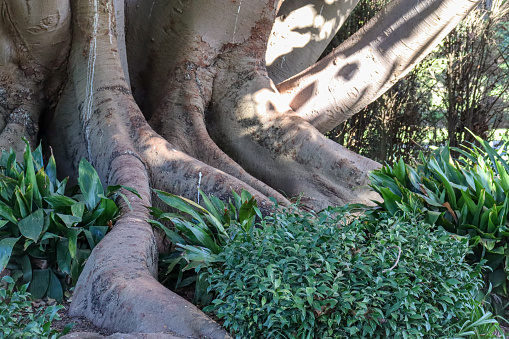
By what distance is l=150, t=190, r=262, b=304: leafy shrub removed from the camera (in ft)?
11.4

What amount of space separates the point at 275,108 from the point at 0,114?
9.73ft

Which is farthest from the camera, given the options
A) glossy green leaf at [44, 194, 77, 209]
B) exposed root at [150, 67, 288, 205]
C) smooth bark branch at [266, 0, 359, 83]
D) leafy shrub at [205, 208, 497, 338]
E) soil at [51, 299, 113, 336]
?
smooth bark branch at [266, 0, 359, 83]

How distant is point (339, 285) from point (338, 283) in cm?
3

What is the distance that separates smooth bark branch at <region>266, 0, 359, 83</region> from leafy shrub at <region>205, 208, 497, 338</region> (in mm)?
4353

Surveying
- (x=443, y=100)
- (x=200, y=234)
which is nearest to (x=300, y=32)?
(x=443, y=100)

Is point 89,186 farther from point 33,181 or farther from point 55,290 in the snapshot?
point 55,290

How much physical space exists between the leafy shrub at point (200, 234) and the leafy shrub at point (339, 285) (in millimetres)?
220

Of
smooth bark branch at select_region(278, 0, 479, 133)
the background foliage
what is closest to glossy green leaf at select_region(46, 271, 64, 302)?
smooth bark branch at select_region(278, 0, 479, 133)

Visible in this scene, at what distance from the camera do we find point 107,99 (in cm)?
529

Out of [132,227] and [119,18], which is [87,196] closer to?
[132,227]

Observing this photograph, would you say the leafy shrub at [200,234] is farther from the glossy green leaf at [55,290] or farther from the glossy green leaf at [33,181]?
the glossy green leaf at [33,181]

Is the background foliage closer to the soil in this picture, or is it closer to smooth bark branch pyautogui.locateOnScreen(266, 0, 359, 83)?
smooth bark branch pyautogui.locateOnScreen(266, 0, 359, 83)

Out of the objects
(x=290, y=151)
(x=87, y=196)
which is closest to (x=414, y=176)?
Answer: (x=290, y=151)

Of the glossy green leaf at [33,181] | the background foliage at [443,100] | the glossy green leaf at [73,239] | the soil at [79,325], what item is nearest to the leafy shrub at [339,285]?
the soil at [79,325]
